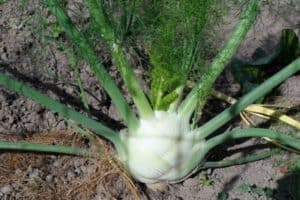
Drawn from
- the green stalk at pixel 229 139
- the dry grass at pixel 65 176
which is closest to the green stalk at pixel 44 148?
the dry grass at pixel 65 176

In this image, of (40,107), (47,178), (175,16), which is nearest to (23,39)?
(40,107)

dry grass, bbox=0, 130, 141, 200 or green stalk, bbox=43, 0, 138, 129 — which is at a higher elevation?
green stalk, bbox=43, 0, 138, 129

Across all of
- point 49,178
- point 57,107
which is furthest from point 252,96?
point 49,178

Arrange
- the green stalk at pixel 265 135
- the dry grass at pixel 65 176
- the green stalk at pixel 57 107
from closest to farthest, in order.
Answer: the green stalk at pixel 57 107, the green stalk at pixel 265 135, the dry grass at pixel 65 176

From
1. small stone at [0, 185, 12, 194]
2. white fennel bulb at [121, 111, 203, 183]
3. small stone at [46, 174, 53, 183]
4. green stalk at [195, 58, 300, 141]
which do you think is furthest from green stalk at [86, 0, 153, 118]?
small stone at [0, 185, 12, 194]

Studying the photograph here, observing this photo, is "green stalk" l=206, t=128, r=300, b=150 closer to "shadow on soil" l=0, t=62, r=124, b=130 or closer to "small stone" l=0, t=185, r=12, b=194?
"shadow on soil" l=0, t=62, r=124, b=130

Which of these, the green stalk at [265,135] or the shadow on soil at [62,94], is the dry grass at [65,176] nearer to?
the shadow on soil at [62,94]
